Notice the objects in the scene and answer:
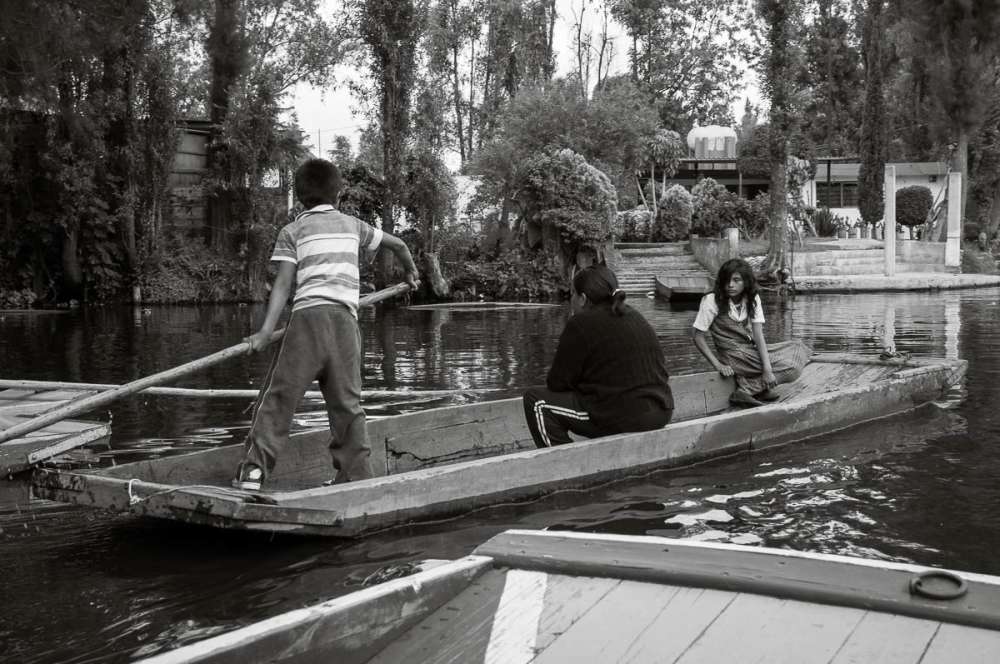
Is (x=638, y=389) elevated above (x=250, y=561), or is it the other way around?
(x=638, y=389)

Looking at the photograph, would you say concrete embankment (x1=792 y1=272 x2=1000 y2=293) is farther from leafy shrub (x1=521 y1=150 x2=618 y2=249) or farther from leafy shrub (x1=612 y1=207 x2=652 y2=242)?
leafy shrub (x1=612 y1=207 x2=652 y2=242)

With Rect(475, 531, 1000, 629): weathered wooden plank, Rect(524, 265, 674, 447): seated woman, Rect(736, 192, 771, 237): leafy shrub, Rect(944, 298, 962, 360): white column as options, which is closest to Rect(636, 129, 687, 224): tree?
Rect(736, 192, 771, 237): leafy shrub

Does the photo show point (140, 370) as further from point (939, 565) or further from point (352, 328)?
point (939, 565)

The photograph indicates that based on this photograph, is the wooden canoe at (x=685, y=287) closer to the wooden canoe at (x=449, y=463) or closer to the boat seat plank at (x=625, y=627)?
the wooden canoe at (x=449, y=463)

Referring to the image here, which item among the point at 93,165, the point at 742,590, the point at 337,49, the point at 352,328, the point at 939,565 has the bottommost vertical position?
the point at 939,565

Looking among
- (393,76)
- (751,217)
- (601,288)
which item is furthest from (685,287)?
(601,288)

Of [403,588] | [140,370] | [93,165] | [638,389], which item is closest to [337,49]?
[93,165]

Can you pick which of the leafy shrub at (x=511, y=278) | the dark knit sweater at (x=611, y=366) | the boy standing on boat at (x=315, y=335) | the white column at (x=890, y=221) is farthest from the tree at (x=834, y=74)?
the boy standing on boat at (x=315, y=335)

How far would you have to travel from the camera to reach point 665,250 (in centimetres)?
2802

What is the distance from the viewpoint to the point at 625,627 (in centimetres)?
239

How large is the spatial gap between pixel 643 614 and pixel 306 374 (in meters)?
2.37

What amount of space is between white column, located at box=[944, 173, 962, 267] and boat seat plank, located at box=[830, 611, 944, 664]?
26872 mm

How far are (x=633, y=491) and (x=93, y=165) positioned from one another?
1971 cm

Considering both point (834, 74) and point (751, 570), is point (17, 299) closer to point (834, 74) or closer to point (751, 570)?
point (751, 570)
